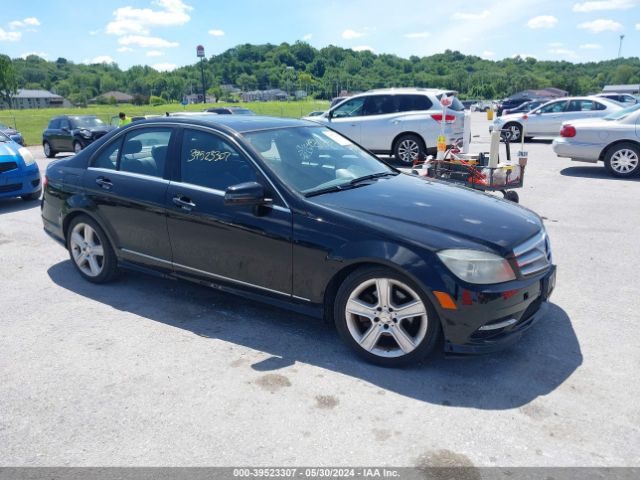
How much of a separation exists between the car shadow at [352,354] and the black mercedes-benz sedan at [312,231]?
0.19m

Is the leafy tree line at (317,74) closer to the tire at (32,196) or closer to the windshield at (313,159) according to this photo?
the tire at (32,196)

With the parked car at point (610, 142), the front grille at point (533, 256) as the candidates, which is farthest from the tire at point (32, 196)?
the parked car at point (610, 142)

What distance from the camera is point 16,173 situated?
30.2 feet

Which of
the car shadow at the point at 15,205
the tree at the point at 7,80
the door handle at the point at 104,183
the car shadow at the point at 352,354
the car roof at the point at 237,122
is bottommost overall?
the car shadow at the point at 352,354

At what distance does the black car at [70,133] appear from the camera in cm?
1808

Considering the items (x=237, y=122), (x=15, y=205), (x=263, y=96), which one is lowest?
(x=15, y=205)

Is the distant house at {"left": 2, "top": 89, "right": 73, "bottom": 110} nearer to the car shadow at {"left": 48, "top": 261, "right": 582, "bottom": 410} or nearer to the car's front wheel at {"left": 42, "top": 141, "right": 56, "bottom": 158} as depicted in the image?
the car's front wheel at {"left": 42, "top": 141, "right": 56, "bottom": 158}

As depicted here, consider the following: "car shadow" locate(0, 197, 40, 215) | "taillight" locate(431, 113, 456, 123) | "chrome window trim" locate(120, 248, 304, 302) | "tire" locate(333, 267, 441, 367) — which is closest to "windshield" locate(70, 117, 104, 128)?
"car shadow" locate(0, 197, 40, 215)

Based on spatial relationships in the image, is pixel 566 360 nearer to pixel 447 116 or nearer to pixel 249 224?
pixel 249 224

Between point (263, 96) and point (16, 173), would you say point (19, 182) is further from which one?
point (263, 96)

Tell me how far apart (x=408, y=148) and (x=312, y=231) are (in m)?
9.86

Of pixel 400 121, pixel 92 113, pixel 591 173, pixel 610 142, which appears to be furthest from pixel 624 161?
pixel 92 113

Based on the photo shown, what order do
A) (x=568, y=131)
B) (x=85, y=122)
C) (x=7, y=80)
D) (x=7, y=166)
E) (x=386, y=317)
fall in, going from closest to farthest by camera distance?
(x=386, y=317) → (x=7, y=166) → (x=568, y=131) → (x=85, y=122) → (x=7, y=80)

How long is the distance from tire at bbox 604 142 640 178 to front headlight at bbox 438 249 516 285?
943 centimetres
